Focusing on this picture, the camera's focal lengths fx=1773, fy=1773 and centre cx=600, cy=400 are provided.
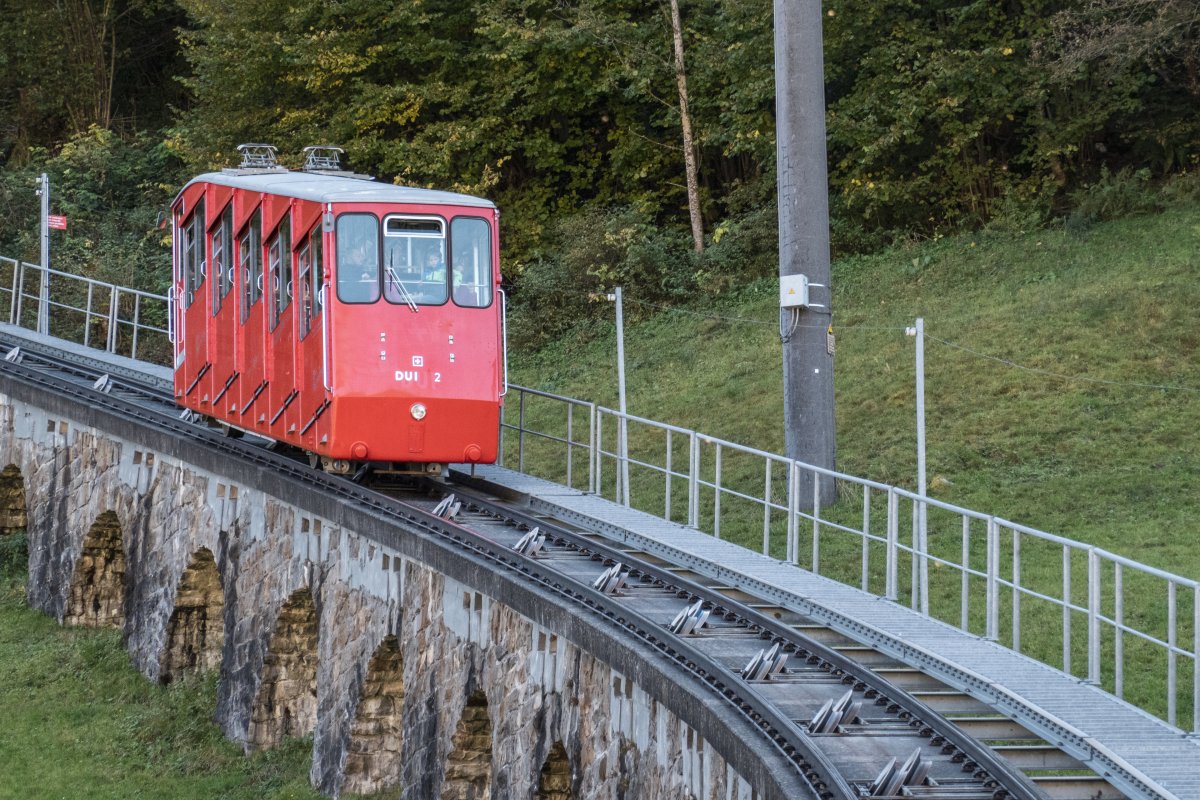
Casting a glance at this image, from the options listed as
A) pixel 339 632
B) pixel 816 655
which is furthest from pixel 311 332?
pixel 816 655

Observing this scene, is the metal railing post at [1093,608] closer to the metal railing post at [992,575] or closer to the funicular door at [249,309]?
the metal railing post at [992,575]

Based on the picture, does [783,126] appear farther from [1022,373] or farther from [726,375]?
[726,375]

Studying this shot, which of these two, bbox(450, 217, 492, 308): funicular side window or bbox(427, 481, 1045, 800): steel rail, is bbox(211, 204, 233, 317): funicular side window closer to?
bbox(450, 217, 492, 308): funicular side window

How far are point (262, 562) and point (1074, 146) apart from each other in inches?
680

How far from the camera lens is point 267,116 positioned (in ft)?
125

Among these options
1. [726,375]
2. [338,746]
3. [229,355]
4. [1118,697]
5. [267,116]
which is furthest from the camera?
[267,116]

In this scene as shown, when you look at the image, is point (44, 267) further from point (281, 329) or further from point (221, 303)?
point (281, 329)

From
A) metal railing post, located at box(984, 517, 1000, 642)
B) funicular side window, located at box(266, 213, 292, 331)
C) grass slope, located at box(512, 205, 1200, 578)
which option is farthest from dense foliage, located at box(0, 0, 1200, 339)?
metal railing post, located at box(984, 517, 1000, 642)

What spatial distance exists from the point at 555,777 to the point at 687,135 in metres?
22.6

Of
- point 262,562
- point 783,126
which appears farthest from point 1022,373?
point 262,562

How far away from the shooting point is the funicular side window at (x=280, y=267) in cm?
2002

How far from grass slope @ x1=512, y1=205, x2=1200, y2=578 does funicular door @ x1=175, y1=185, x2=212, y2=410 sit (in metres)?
7.17

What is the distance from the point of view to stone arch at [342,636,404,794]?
18.4 meters

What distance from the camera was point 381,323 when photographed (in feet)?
61.7
